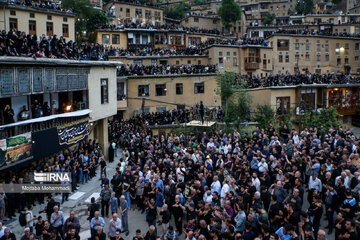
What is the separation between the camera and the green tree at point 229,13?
207 ft

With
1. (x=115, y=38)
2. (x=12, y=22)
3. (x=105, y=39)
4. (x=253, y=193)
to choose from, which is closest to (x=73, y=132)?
(x=253, y=193)

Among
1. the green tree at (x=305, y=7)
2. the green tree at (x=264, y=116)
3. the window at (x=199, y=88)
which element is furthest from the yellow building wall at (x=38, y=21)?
the green tree at (x=305, y=7)

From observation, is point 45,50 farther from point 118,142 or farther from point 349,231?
point 349,231

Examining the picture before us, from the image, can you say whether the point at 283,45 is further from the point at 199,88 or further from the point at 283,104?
the point at 199,88

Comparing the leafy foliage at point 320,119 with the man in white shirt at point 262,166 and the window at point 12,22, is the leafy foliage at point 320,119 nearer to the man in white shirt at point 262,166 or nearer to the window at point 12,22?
the man in white shirt at point 262,166

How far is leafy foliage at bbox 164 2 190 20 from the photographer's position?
75188 mm

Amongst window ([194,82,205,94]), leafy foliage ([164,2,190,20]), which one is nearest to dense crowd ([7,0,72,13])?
window ([194,82,205,94])

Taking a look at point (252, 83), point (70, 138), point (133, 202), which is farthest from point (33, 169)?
point (252, 83)

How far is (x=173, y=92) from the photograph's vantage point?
121ft

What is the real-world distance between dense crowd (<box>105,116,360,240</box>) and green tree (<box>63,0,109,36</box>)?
3347 cm

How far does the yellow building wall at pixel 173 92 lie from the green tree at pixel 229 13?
30.2 m

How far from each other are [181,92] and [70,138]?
20.3m

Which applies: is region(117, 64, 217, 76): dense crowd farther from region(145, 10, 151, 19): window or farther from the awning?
region(145, 10, 151, 19): window

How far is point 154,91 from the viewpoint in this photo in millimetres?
36375
